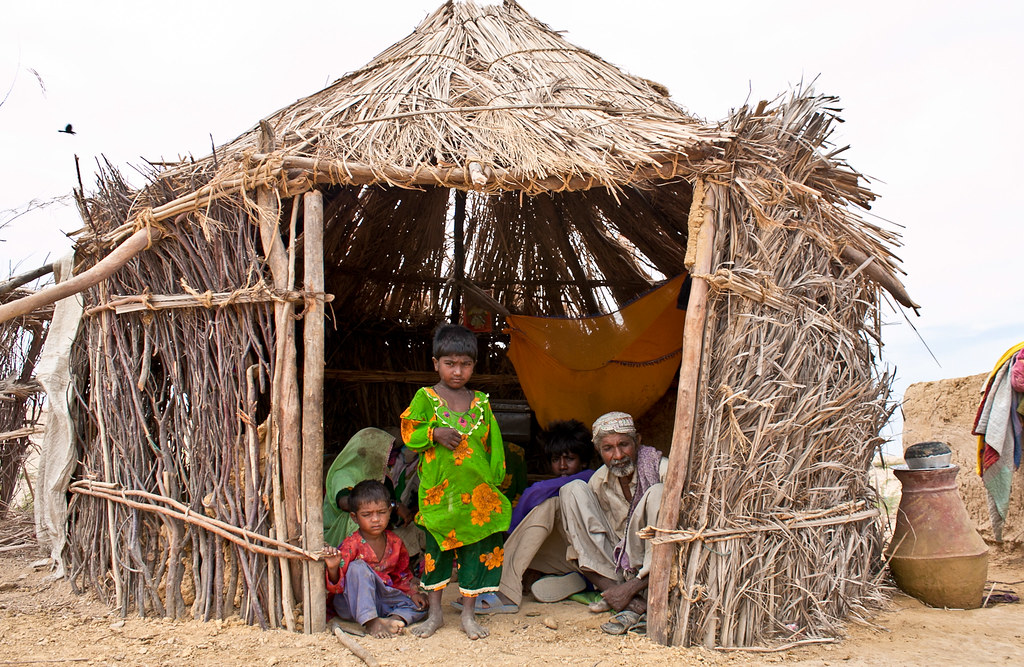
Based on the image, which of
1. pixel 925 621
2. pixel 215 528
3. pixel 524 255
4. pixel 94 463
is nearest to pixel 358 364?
pixel 524 255

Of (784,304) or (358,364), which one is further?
(358,364)

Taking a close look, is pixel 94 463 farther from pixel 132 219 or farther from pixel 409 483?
pixel 409 483

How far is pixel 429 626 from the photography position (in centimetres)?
330

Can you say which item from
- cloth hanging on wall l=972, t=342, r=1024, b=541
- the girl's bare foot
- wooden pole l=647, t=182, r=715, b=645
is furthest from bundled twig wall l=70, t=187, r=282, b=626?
cloth hanging on wall l=972, t=342, r=1024, b=541

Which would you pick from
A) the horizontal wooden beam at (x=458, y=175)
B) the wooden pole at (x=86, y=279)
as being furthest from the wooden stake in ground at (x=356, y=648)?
the horizontal wooden beam at (x=458, y=175)

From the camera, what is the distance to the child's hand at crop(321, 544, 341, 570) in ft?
10.8

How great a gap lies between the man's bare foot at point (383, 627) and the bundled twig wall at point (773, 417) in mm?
1197

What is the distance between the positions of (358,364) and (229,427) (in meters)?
2.94

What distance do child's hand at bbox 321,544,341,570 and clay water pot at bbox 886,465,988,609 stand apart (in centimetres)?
282

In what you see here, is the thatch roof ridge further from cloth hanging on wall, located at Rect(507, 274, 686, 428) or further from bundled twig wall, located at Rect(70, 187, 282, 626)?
cloth hanging on wall, located at Rect(507, 274, 686, 428)

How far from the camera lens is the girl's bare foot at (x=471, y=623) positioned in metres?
3.27

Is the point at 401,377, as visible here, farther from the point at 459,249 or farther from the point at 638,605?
the point at 638,605

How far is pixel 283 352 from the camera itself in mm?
3289

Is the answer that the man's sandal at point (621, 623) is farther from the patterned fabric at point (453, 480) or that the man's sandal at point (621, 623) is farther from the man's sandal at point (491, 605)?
the patterned fabric at point (453, 480)
